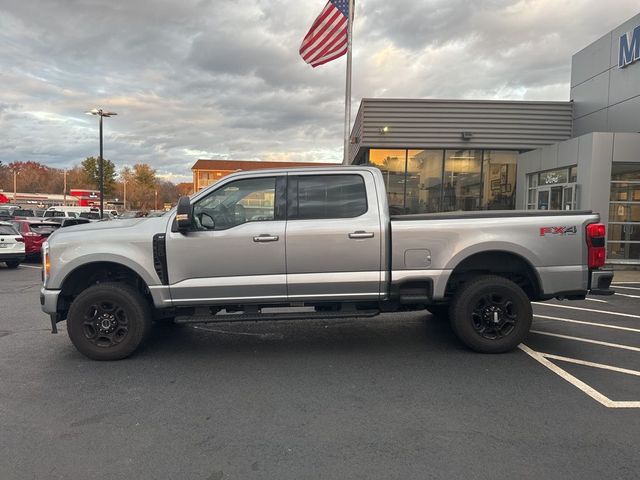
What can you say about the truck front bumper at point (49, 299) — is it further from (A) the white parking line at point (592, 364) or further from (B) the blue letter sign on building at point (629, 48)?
(B) the blue letter sign on building at point (629, 48)

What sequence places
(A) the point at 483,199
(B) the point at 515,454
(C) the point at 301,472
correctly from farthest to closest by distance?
1. (A) the point at 483,199
2. (B) the point at 515,454
3. (C) the point at 301,472

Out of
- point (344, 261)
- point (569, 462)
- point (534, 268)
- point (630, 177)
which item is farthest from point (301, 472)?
point (630, 177)

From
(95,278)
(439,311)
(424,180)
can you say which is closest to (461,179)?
(424,180)

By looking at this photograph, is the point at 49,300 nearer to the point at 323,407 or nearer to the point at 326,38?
the point at 323,407

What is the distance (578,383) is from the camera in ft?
14.5

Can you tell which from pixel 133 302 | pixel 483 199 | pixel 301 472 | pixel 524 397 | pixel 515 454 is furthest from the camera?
pixel 483 199

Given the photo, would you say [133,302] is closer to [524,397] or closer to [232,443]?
[232,443]

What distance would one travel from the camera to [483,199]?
17.0m

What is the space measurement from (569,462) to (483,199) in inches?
586

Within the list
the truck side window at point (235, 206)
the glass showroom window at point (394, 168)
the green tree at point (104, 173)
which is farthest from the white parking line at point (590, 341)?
the green tree at point (104, 173)

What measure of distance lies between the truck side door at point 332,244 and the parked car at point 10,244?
40.2 ft

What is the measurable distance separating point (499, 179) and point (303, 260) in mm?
13975

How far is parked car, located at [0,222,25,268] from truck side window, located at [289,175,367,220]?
40.4 feet

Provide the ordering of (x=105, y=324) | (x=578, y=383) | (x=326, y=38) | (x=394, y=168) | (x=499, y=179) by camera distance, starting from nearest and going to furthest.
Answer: (x=578, y=383) → (x=105, y=324) → (x=326, y=38) → (x=394, y=168) → (x=499, y=179)
